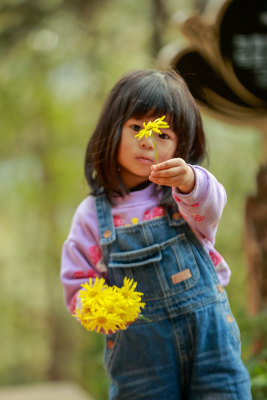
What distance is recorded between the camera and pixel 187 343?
873 mm

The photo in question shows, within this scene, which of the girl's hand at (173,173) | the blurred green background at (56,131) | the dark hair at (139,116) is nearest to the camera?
the girl's hand at (173,173)

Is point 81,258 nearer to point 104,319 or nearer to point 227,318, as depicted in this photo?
point 104,319

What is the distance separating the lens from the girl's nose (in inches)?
32.8

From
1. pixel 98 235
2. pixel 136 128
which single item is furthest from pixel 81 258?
pixel 136 128

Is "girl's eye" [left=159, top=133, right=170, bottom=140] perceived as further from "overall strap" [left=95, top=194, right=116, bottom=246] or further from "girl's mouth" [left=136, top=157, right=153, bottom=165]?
"overall strap" [left=95, top=194, right=116, bottom=246]

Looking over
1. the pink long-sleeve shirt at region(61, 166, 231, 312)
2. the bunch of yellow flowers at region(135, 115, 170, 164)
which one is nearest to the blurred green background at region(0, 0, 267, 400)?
the pink long-sleeve shirt at region(61, 166, 231, 312)

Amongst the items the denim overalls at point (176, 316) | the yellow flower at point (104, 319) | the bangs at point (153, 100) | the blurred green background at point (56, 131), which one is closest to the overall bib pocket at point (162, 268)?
Answer: the denim overalls at point (176, 316)

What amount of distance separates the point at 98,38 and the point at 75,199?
3.52 feet

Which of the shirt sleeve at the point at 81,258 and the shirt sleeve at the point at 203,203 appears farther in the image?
the shirt sleeve at the point at 81,258

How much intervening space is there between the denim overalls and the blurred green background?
1.88 m

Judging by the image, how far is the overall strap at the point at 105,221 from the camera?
0.90 meters

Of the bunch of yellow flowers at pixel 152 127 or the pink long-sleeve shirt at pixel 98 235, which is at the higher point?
the bunch of yellow flowers at pixel 152 127

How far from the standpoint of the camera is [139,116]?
85 cm

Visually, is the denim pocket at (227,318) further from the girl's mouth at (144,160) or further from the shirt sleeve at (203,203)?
the girl's mouth at (144,160)
